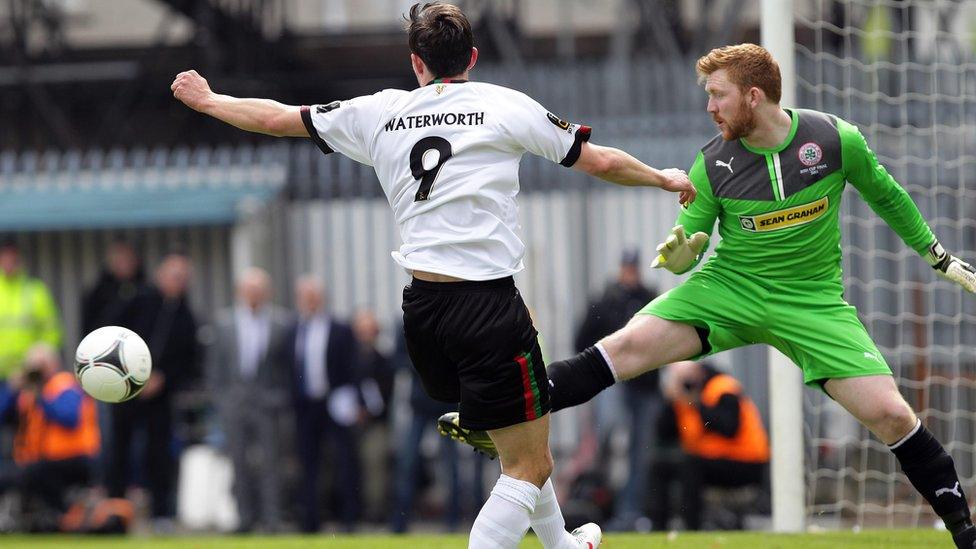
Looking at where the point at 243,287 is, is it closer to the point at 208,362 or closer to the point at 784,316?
the point at 208,362

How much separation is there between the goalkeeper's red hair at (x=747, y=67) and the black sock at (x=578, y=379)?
4.63ft

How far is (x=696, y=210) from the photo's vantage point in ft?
22.2

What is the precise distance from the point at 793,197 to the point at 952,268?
89 centimetres

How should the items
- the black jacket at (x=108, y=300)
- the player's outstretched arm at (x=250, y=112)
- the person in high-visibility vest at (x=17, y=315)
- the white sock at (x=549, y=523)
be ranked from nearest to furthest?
the player's outstretched arm at (x=250, y=112)
the white sock at (x=549, y=523)
the black jacket at (x=108, y=300)
the person in high-visibility vest at (x=17, y=315)

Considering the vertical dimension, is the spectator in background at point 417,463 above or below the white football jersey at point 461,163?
below

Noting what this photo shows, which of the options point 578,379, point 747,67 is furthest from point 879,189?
point 578,379

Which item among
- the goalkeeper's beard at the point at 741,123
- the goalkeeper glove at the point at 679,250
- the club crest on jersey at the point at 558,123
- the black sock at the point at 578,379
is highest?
the goalkeeper's beard at the point at 741,123

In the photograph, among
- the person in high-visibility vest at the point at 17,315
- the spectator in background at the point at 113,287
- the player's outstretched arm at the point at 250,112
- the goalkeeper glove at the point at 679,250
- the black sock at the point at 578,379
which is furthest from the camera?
the person in high-visibility vest at the point at 17,315

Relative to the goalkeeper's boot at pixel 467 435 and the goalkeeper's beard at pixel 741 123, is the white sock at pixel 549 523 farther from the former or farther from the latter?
the goalkeeper's beard at pixel 741 123

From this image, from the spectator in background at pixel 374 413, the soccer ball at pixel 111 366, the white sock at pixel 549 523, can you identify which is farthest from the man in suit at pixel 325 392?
the white sock at pixel 549 523

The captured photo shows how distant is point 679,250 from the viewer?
6.44 meters

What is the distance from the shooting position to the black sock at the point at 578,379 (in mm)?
6633

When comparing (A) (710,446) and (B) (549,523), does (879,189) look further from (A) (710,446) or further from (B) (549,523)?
(A) (710,446)

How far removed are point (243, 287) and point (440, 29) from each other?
289 inches
